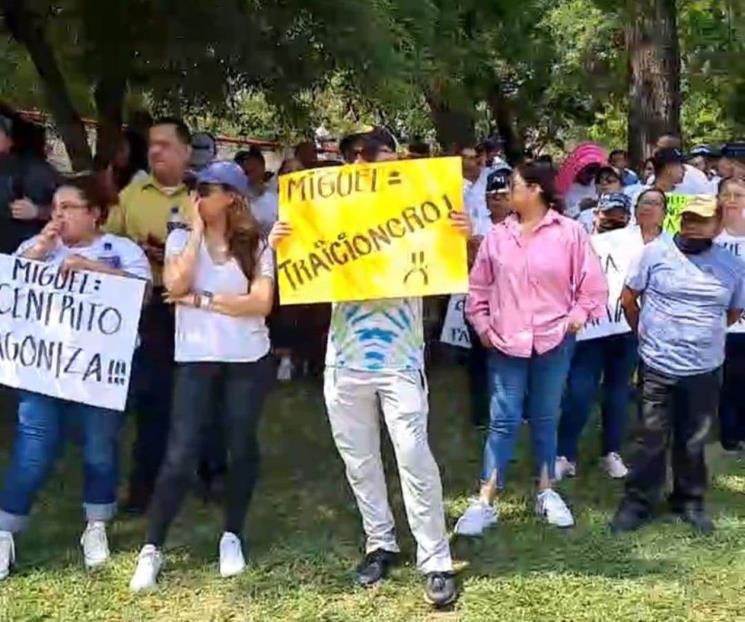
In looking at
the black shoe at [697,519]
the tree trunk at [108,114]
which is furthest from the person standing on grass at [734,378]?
the tree trunk at [108,114]

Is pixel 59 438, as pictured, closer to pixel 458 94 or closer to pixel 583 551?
pixel 583 551

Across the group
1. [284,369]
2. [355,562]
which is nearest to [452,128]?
[284,369]

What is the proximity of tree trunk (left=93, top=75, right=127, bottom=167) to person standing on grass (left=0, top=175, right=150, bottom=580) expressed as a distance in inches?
145

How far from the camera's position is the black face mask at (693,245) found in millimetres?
5402

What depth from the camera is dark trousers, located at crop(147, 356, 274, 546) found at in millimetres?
4812

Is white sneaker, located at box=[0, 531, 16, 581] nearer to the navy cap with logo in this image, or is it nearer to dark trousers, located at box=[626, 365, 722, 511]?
dark trousers, located at box=[626, 365, 722, 511]

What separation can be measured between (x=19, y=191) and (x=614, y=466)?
3.26 meters

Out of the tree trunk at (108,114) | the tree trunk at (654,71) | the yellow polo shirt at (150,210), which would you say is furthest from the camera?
the tree trunk at (654,71)

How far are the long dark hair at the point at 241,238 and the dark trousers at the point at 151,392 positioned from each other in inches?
30.1

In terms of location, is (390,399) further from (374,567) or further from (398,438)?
(374,567)

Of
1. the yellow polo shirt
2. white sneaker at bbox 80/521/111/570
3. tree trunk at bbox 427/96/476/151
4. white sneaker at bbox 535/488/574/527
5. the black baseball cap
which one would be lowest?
white sneaker at bbox 535/488/574/527

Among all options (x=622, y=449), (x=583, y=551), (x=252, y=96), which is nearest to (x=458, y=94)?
(x=252, y=96)

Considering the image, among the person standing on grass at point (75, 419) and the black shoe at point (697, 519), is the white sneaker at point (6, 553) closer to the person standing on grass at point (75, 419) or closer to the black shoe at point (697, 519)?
the person standing on grass at point (75, 419)

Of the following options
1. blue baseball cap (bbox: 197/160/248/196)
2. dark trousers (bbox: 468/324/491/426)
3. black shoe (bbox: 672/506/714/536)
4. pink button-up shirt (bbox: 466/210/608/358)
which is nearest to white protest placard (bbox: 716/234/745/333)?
dark trousers (bbox: 468/324/491/426)
